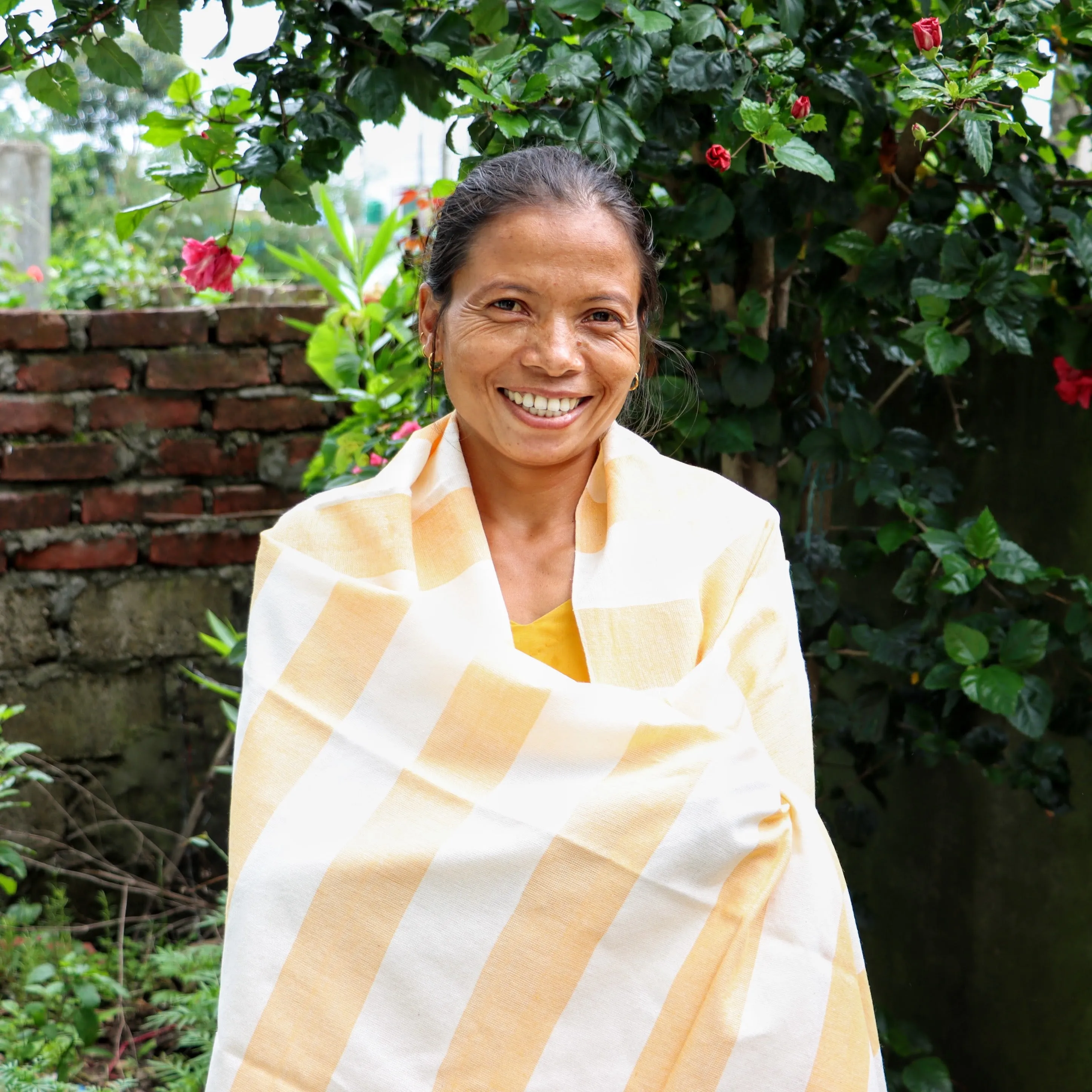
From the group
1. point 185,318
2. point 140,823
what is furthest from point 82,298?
point 140,823

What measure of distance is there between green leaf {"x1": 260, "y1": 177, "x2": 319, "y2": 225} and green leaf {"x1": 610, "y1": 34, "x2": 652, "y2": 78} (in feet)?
1.74

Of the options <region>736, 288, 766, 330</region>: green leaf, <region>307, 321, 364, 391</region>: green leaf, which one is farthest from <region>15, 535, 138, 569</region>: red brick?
<region>736, 288, 766, 330</region>: green leaf

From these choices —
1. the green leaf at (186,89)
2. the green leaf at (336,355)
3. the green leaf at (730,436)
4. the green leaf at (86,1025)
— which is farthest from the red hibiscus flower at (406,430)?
the green leaf at (86,1025)

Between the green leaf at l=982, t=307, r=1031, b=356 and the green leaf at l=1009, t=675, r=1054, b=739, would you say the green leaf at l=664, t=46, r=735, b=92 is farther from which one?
the green leaf at l=1009, t=675, r=1054, b=739

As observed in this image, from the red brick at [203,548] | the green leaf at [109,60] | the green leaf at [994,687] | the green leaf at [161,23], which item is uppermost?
the green leaf at [161,23]

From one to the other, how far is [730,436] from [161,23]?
1.06 metres

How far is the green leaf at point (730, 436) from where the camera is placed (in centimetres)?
201

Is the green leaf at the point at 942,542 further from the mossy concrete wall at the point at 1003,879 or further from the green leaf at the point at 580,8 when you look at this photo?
the green leaf at the point at 580,8

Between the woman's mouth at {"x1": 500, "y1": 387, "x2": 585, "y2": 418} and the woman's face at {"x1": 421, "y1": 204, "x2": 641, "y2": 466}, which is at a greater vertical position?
the woman's face at {"x1": 421, "y1": 204, "x2": 641, "y2": 466}

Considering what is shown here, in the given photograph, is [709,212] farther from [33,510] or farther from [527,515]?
[33,510]

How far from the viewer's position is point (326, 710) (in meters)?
1.42

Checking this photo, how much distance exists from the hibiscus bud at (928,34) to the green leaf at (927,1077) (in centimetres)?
161

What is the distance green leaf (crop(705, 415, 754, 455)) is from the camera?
2006 mm

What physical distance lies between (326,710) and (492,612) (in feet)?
0.73
